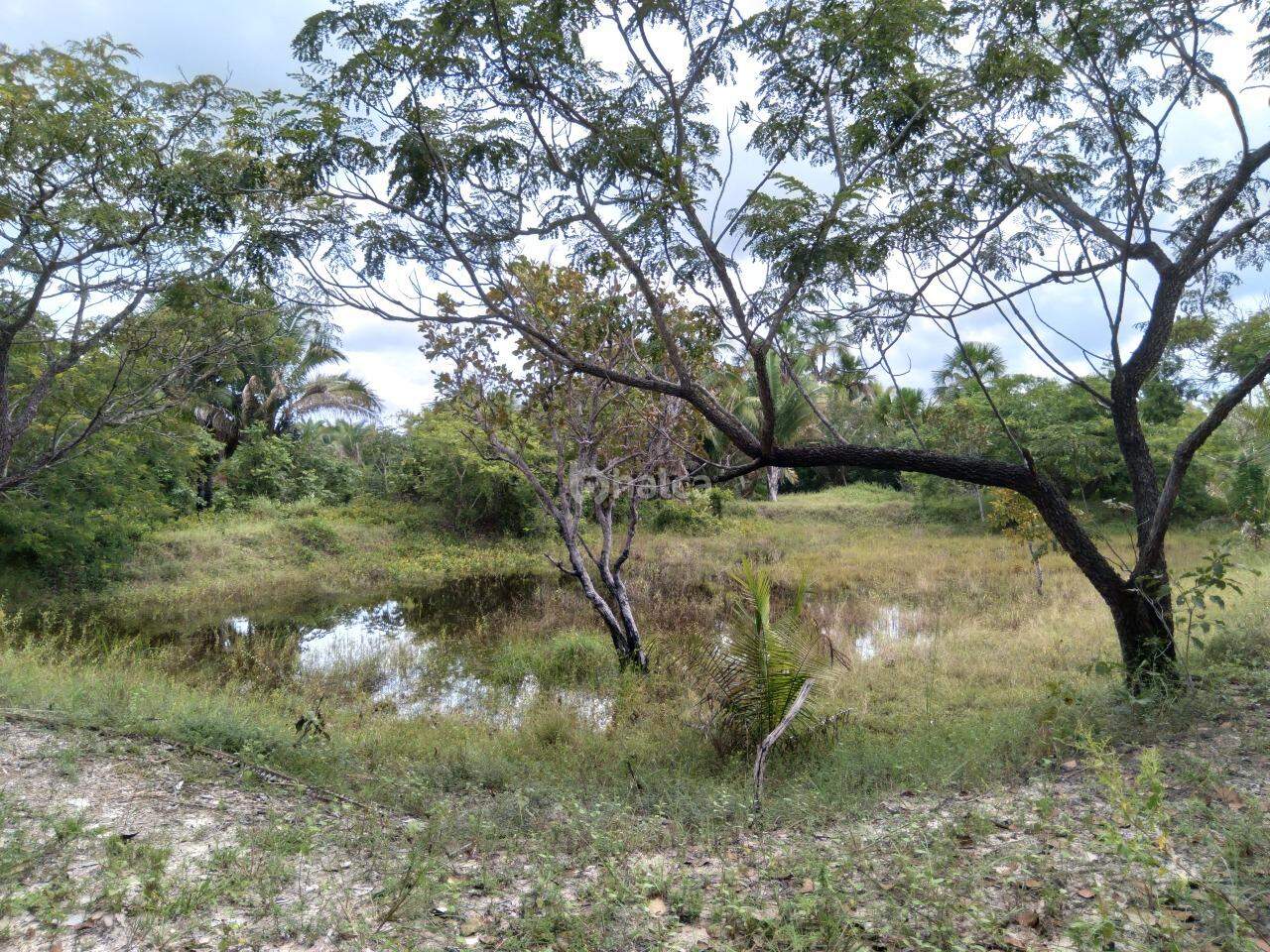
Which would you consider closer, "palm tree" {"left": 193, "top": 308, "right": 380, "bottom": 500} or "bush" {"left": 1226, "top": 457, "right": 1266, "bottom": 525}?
"bush" {"left": 1226, "top": 457, "right": 1266, "bottom": 525}

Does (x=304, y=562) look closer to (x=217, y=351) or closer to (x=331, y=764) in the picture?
(x=217, y=351)

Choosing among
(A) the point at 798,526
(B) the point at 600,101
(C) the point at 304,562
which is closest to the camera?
(B) the point at 600,101

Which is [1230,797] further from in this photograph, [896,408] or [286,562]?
[896,408]

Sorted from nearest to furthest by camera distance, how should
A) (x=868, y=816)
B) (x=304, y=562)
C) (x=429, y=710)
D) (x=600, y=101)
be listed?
(x=868, y=816) < (x=600, y=101) < (x=429, y=710) < (x=304, y=562)

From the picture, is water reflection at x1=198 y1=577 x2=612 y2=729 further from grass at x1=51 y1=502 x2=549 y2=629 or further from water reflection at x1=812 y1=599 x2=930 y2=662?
water reflection at x1=812 y1=599 x2=930 y2=662

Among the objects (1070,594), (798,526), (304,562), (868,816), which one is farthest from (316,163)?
(798,526)

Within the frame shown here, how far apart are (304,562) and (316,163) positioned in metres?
14.9

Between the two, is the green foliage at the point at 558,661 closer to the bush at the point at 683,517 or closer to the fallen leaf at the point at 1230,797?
the fallen leaf at the point at 1230,797

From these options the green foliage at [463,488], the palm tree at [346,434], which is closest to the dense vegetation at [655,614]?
the green foliage at [463,488]

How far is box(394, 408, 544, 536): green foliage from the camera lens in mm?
22328

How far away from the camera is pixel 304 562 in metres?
18.9

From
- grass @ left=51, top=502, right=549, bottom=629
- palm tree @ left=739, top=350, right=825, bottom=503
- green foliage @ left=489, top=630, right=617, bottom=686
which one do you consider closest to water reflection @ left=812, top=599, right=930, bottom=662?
green foliage @ left=489, top=630, right=617, bottom=686

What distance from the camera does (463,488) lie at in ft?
75.0

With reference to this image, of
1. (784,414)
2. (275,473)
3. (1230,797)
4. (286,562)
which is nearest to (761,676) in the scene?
(1230,797)
